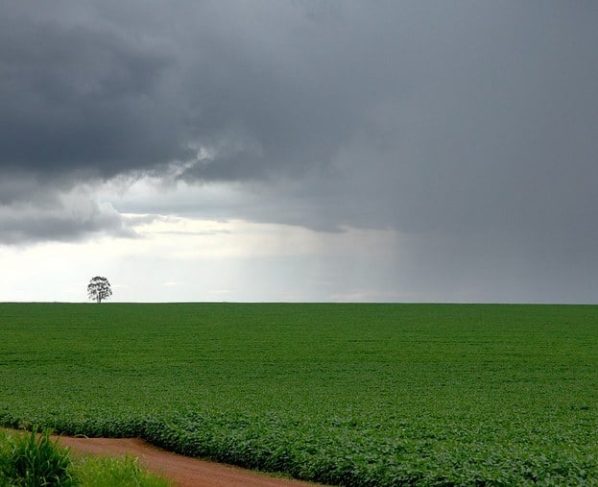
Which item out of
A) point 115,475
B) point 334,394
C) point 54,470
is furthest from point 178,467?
point 334,394

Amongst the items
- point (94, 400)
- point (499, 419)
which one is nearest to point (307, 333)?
point (94, 400)

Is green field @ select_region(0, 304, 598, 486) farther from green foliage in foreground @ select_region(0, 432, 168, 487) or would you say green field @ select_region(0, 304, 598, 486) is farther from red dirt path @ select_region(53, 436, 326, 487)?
green foliage in foreground @ select_region(0, 432, 168, 487)

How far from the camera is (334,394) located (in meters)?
35.0

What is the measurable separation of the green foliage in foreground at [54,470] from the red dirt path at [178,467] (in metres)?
0.45

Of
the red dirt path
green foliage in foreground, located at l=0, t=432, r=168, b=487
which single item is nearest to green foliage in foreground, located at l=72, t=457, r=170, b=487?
green foliage in foreground, located at l=0, t=432, r=168, b=487

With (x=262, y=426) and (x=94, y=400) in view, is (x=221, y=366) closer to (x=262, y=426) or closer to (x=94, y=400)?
(x=94, y=400)

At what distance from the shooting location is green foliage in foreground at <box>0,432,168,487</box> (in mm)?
15250

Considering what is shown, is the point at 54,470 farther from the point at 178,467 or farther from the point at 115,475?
the point at 178,467

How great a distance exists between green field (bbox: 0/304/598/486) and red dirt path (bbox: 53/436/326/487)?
0.53m

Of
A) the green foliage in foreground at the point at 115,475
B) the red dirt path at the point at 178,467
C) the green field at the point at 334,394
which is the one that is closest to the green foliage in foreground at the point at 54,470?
the green foliage in foreground at the point at 115,475

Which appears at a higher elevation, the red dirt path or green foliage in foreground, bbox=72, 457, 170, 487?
green foliage in foreground, bbox=72, 457, 170, 487

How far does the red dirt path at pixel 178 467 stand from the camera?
17141 millimetres

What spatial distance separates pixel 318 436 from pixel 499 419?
816cm

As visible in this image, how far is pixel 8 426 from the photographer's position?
2544cm
